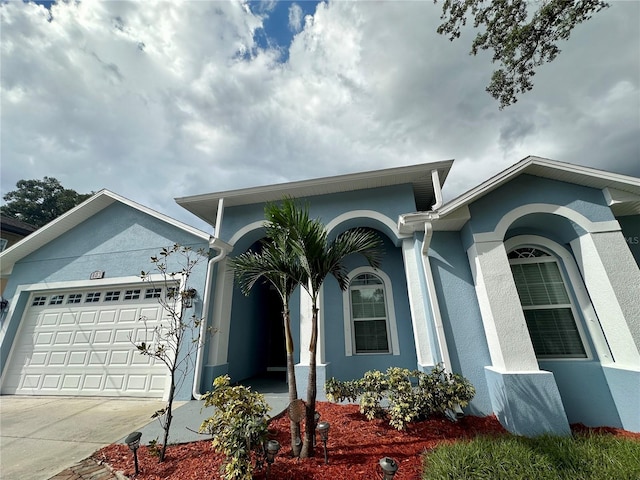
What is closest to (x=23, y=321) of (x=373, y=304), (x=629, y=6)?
(x=373, y=304)

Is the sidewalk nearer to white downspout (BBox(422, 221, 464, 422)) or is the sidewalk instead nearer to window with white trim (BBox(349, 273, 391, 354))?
window with white trim (BBox(349, 273, 391, 354))

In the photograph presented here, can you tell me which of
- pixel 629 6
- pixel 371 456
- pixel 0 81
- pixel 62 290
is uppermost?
pixel 0 81

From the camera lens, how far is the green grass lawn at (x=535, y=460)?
8.59 feet

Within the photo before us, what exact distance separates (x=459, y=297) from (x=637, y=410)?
9.33 ft

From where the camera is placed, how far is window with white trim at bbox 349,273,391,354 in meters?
6.74

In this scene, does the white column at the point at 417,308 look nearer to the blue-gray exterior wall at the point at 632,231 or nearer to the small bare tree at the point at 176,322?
the blue-gray exterior wall at the point at 632,231

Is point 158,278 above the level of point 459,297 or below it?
above

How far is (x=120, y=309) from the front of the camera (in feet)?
23.8

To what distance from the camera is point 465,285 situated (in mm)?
5230

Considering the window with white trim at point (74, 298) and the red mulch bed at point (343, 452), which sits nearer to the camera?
the red mulch bed at point (343, 452)

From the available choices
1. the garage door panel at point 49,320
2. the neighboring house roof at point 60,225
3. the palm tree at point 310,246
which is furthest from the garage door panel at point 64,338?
the palm tree at point 310,246

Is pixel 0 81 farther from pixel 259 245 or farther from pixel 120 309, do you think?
pixel 259 245

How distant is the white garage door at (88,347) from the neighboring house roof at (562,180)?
800 centimetres

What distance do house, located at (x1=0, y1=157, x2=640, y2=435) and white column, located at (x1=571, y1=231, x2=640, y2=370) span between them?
20 mm
